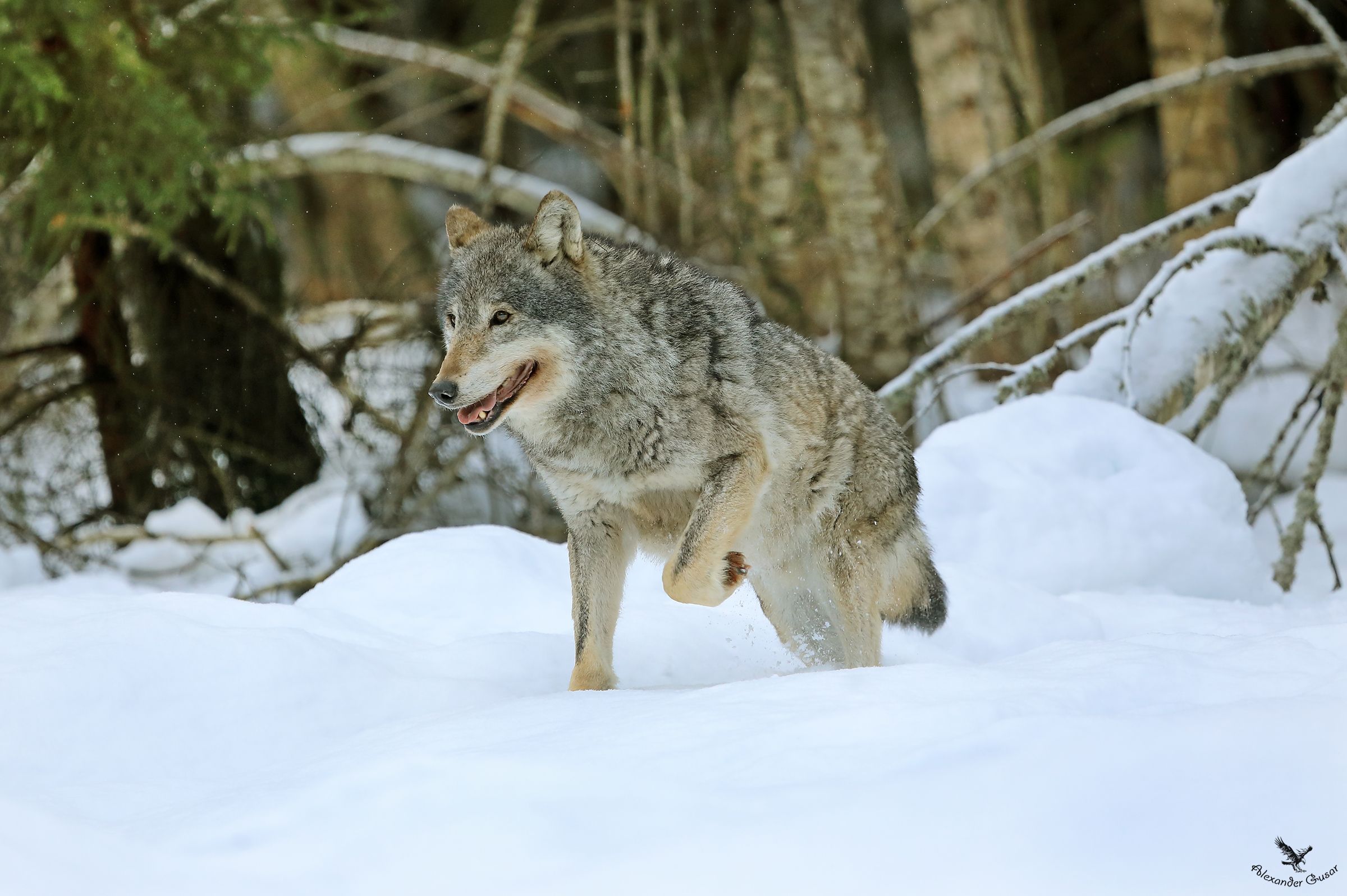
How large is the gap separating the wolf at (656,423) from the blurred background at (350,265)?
6.17 feet

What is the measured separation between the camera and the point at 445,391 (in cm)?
361

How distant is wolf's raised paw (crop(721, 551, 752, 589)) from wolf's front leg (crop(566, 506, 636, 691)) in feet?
1.27

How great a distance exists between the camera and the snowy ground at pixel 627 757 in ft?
7.18

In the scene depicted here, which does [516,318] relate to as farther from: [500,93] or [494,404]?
[500,93]

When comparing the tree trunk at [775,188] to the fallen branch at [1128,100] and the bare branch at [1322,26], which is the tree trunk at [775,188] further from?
the bare branch at [1322,26]

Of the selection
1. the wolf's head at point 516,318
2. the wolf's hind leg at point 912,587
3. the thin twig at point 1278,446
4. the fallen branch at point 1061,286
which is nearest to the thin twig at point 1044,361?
the fallen branch at point 1061,286

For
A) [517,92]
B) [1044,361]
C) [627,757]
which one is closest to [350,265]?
[517,92]

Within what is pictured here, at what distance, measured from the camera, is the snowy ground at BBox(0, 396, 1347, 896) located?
2.19 metres

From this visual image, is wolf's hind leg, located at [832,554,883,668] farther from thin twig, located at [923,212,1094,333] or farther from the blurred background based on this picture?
thin twig, located at [923,212,1094,333]

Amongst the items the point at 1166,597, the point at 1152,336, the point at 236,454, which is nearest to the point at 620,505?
the point at 1166,597

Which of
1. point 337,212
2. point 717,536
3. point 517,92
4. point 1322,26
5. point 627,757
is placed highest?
point 337,212

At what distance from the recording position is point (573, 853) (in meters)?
2.23

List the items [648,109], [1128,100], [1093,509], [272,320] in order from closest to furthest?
[1093,509]
[272,320]
[1128,100]
[648,109]

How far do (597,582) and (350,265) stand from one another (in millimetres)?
8191
